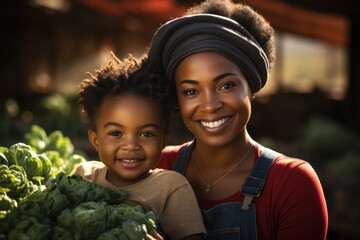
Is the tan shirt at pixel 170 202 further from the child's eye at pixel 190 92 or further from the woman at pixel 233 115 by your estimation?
the child's eye at pixel 190 92

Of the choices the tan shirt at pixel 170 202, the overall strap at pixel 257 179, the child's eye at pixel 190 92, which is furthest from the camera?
the child's eye at pixel 190 92

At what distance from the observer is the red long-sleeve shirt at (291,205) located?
6.81 feet

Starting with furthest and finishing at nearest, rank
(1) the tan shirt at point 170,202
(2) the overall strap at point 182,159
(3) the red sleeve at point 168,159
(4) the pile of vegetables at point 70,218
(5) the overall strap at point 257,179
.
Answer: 1. (3) the red sleeve at point 168,159
2. (2) the overall strap at point 182,159
3. (5) the overall strap at point 257,179
4. (1) the tan shirt at point 170,202
5. (4) the pile of vegetables at point 70,218

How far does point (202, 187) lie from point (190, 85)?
587 mm

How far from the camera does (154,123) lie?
2133mm

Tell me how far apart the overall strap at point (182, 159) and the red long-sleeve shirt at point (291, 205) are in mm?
463

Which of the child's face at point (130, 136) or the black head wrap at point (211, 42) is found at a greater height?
the black head wrap at point (211, 42)

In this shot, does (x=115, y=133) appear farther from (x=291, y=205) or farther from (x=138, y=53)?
(x=138, y=53)

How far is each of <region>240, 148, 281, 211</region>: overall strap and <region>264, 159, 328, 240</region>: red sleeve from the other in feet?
0.26

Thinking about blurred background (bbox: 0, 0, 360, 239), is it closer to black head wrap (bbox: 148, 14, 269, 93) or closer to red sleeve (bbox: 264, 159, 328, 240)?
red sleeve (bbox: 264, 159, 328, 240)

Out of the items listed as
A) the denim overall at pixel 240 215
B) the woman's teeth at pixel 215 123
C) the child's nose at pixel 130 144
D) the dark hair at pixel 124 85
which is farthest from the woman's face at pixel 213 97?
the child's nose at pixel 130 144

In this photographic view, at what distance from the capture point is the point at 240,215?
85.0 inches

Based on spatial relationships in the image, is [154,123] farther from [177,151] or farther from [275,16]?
[275,16]

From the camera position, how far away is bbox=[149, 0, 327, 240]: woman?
6.96 feet
